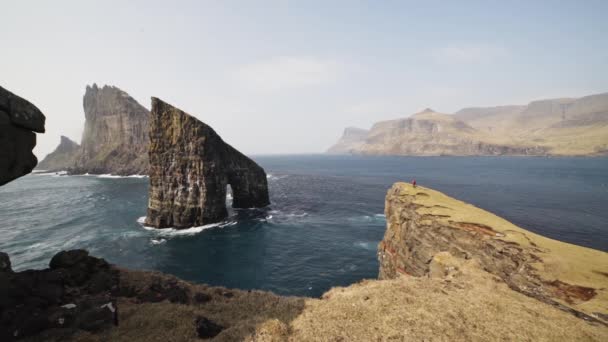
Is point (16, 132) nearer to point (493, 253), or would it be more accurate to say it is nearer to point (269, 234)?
point (493, 253)

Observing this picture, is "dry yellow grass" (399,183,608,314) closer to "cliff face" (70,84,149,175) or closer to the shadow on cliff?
the shadow on cliff

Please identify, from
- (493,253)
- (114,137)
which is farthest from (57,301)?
(114,137)

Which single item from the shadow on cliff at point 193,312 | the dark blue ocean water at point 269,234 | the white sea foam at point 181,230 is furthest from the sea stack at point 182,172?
the shadow on cliff at point 193,312

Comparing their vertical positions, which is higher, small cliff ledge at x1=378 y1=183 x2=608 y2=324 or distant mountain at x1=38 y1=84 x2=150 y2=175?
distant mountain at x1=38 y1=84 x2=150 y2=175

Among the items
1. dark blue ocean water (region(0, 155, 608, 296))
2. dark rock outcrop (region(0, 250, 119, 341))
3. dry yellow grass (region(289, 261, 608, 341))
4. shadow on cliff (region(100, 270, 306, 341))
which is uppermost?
dark rock outcrop (region(0, 250, 119, 341))

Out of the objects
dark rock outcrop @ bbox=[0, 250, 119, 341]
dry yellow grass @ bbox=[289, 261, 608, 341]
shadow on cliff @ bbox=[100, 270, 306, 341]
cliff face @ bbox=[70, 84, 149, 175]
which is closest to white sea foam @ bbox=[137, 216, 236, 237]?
shadow on cliff @ bbox=[100, 270, 306, 341]

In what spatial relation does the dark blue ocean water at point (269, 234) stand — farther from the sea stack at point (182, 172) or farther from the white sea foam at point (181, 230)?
the sea stack at point (182, 172)

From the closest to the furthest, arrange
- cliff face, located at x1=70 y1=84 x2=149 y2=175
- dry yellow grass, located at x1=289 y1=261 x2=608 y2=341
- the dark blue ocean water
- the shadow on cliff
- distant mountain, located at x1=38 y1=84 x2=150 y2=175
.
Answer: dry yellow grass, located at x1=289 y1=261 x2=608 y2=341
the shadow on cliff
the dark blue ocean water
cliff face, located at x1=70 y1=84 x2=149 y2=175
distant mountain, located at x1=38 y1=84 x2=150 y2=175
